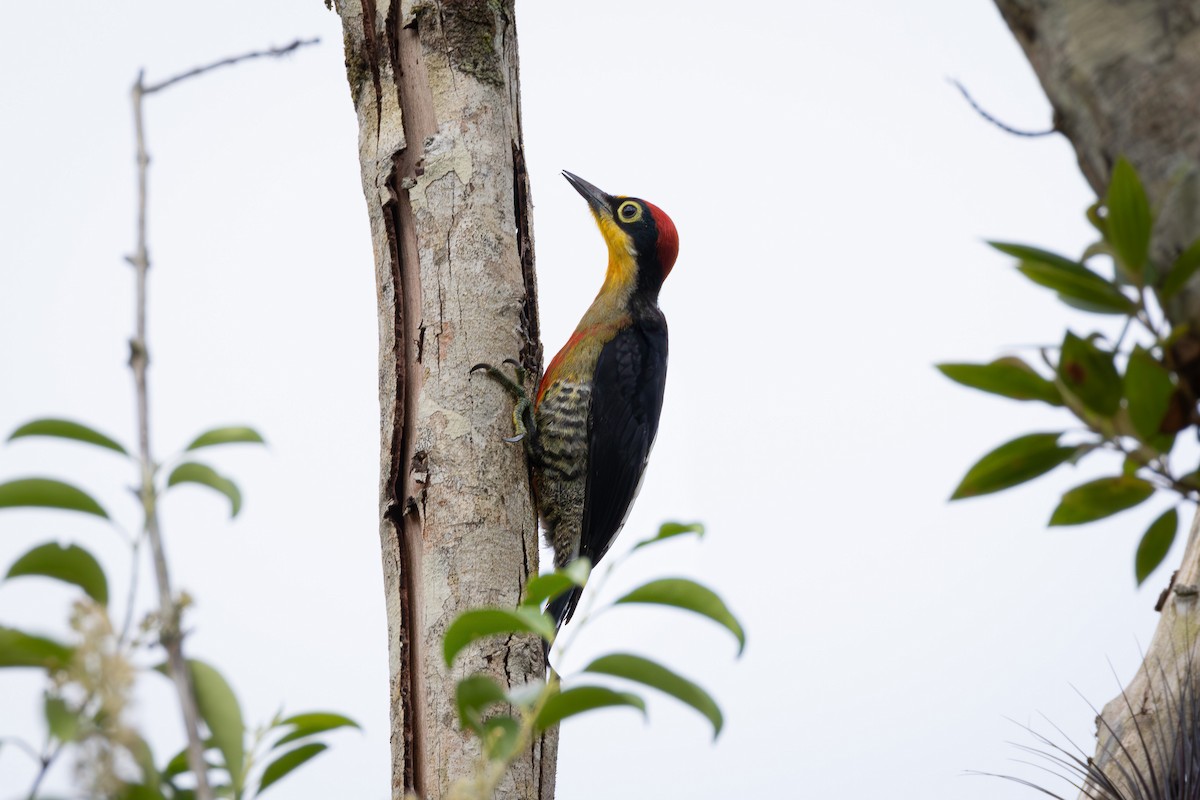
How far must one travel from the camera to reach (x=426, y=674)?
2332 millimetres

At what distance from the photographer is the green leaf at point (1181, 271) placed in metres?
0.86

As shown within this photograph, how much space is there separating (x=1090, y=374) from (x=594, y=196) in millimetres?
3479

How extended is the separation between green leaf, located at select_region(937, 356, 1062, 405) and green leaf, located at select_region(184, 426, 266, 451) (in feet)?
1.73

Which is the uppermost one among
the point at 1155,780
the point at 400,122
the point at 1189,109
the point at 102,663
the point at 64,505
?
the point at 400,122

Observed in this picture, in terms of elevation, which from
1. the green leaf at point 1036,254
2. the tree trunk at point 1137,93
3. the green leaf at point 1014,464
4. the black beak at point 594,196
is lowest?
the green leaf at point 1014,464

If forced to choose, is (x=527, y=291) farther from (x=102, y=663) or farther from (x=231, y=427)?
(x=102, y=663)

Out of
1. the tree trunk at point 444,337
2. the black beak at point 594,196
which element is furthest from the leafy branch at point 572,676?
→ the black beak at point 594,196

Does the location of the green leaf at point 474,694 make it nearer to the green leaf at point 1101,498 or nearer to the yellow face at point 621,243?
the green leaf at point 1101,498

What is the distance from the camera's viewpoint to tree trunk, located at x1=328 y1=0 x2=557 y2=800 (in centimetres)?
233

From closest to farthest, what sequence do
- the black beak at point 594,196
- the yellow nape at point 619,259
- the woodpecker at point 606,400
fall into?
the woodpecker at point 606,400, the yellow nape at point 619,259, the black beak at point 594,196

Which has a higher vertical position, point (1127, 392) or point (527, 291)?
point (527, 291)

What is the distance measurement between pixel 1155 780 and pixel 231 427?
76.8 inches

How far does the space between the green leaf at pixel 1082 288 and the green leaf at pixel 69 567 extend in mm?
732

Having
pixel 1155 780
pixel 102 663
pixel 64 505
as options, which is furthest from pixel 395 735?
pixel 102 663
